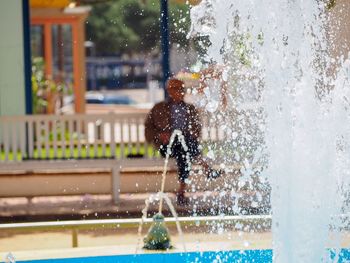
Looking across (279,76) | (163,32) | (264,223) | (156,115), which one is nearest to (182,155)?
(156,115)

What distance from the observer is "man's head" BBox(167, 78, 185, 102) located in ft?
35.9

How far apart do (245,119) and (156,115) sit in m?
1.18

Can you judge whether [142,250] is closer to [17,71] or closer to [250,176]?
[250,176]

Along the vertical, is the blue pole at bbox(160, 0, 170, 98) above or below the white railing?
above

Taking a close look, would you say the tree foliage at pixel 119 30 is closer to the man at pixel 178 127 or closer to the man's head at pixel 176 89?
the man at pixel 178 127

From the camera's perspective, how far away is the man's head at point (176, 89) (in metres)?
11.0

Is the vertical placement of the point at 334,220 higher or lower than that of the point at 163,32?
lower

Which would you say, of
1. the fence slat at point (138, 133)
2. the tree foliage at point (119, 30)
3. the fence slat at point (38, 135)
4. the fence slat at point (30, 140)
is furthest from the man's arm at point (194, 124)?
the tree foliage at point (119, 30)

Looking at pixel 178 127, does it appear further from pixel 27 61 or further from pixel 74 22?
pixel 74 22

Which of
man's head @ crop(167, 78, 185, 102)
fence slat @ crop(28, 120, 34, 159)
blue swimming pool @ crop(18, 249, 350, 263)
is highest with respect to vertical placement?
man's head @ crop(167, 78, 185, 102)

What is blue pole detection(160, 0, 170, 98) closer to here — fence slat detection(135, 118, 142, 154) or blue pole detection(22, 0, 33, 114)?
fence slat detection(135, 118, 142, 154)

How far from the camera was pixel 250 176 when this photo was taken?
1098cm

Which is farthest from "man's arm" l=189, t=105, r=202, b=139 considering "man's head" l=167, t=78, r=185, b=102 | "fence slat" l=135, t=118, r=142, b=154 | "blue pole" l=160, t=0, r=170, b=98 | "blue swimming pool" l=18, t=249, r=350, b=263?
"blue swimming pool" l=18, t=249, r=350, b=263

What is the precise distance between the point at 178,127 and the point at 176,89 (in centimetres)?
43
